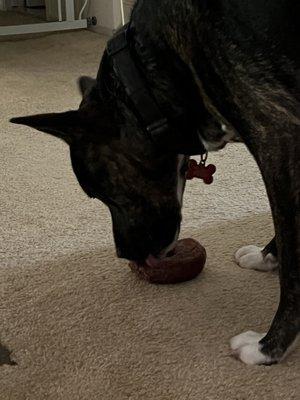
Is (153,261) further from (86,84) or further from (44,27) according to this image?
(44,27)

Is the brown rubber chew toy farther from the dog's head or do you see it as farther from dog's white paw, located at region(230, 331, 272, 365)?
dog's white paw, located at region(230, 331, 272, 365)

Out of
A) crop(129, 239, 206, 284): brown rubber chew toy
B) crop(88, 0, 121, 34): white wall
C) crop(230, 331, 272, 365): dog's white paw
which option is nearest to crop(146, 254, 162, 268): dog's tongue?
crop(129, 239, 206, 284): brown rubber chew toy

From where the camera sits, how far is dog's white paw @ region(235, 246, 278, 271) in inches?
59.3

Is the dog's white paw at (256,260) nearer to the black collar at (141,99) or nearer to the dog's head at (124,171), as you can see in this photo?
the dog's head at (124,171)

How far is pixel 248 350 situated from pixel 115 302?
1.04 ft

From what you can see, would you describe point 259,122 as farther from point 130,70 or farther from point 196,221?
point 196,221

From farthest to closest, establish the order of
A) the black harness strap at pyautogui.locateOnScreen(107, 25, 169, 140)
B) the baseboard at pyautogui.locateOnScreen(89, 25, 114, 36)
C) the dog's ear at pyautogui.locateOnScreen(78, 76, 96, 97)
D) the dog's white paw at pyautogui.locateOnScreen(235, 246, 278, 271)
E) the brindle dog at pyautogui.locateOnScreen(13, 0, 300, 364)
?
the baseboard at pyautogui.locateOnScreen(89, 25, 114, 36), the dog's white paw at pyautogui.locateOnScreen(235, 246, 278, 271), the dog's ear at pyautogui.locateOnScreen(78, 76, 96, 97), the black harness strap at pyautogui.locateOnScreen(107, 25, 169, 140), the brindle dog at pyautogui.locateOnScreen(13, 0, 300, 364)

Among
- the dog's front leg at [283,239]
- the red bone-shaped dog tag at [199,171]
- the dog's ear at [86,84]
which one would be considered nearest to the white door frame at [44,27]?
the dog's ear at [86,84]

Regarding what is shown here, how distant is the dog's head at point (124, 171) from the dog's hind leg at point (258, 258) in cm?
18

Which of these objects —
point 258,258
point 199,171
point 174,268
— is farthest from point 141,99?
point 258,258

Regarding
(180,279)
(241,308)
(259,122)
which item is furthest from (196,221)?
(259,122)

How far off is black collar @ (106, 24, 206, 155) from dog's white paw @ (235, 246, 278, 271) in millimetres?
356

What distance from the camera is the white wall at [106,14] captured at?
4.37 metres

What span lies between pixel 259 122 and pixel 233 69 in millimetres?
92
